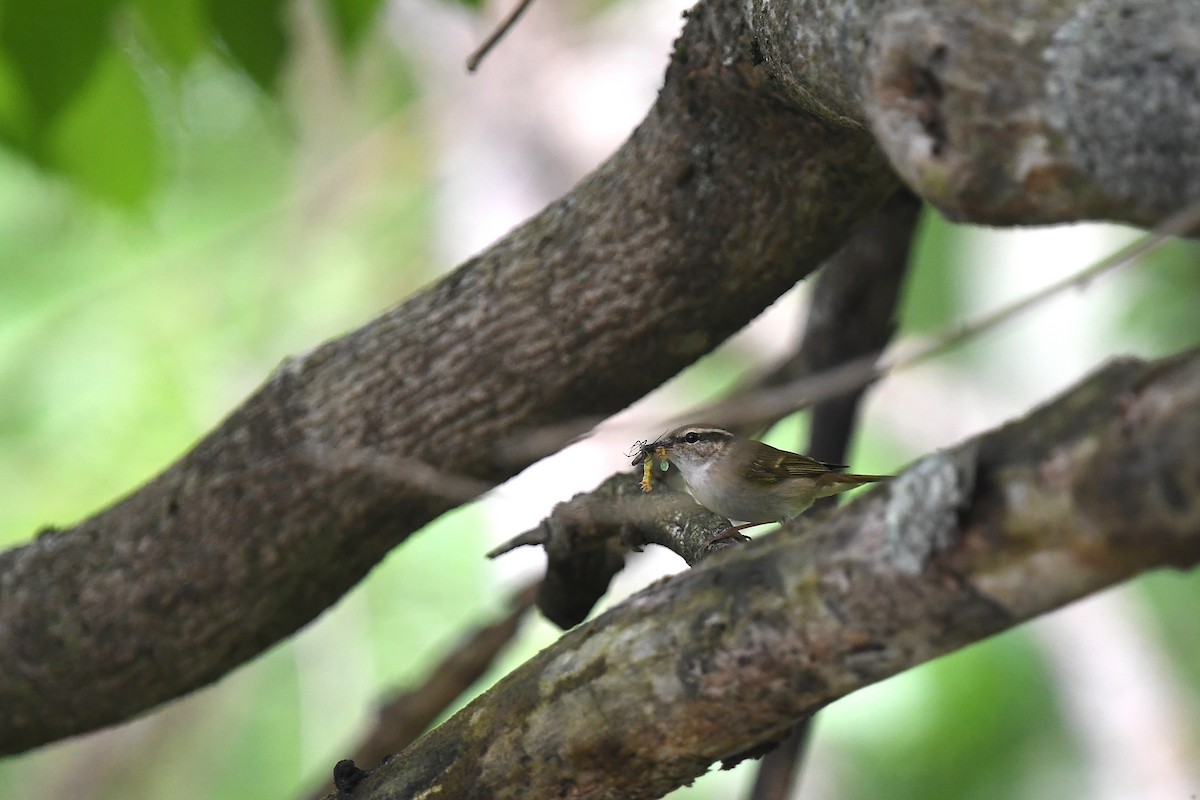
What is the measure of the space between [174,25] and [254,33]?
17.9 inches

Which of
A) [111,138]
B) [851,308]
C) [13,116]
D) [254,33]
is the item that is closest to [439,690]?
[851,308]

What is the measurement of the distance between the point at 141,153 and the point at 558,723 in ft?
7.10

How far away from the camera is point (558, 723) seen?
1.83 m

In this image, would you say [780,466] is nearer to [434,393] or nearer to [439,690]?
[434,393]

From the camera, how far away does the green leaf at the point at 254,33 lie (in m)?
2.73

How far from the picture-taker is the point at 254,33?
275 cm

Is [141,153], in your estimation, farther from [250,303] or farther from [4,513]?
[250,303]

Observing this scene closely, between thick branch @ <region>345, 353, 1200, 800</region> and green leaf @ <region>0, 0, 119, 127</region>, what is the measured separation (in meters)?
1.71

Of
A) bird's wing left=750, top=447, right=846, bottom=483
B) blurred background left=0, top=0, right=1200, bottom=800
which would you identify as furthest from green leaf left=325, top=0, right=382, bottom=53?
blurred background left=0, top=0, right=1200, bottom=800

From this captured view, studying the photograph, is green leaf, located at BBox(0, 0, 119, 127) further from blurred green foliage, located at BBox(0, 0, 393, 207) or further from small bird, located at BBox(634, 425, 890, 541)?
small bird, located at BBox(634, 425, 890, 541)

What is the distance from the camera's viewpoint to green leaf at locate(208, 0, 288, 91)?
273 centimetres

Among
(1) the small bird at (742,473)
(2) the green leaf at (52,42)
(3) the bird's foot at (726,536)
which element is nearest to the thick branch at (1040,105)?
(3) the bird's foot at (726,536)

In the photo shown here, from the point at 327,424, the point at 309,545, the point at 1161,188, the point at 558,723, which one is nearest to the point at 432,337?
the point at 327,424

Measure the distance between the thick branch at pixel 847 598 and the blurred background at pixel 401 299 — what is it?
217 inches
